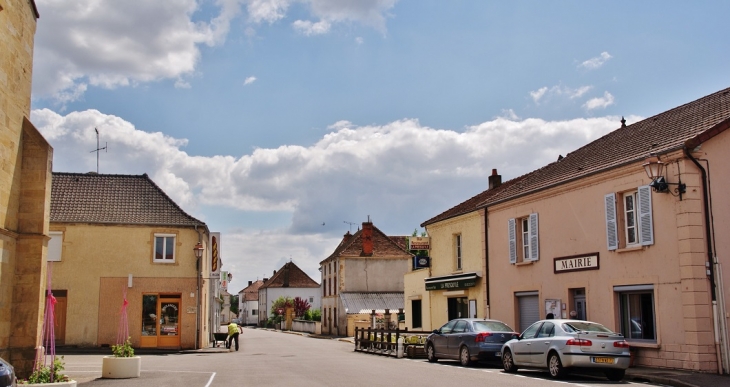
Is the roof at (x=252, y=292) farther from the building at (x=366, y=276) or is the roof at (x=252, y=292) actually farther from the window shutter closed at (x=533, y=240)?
the window shutter closed at (x=533, y=240)

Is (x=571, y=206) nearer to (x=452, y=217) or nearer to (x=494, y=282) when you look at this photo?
(x=494, y=282)

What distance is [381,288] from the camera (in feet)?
198

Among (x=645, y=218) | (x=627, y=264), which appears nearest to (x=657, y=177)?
(x=645, y=218)

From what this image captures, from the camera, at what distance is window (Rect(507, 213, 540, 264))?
25.7 m

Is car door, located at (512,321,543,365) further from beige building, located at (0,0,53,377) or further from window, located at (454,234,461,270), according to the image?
window, located at (454,234,461,270)

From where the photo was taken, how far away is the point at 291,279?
102562mm

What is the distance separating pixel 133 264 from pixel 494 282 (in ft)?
52.5

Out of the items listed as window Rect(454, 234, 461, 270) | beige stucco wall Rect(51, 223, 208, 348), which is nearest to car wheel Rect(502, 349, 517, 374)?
window Rect(454, 234, 461, 270)

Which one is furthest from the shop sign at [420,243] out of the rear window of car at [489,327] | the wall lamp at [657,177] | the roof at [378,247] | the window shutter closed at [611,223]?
the roof at [378,247]

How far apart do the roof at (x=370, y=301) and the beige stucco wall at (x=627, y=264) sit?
30952 mm

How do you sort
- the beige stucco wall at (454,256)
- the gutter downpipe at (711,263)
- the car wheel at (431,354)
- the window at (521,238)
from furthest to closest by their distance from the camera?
the beige stucco wall at (454,256)
the window at (521,238)
the car wheel at (431,354)
the gutter downpipe at (711,263)

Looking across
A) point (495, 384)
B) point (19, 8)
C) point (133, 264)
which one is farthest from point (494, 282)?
point (19, 8)

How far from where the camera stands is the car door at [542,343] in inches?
719

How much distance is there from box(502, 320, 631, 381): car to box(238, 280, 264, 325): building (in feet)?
361
